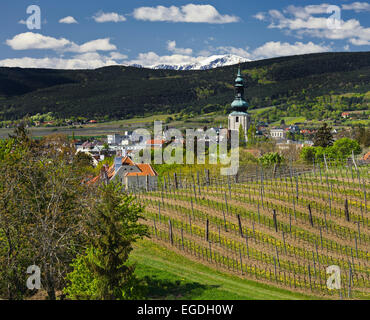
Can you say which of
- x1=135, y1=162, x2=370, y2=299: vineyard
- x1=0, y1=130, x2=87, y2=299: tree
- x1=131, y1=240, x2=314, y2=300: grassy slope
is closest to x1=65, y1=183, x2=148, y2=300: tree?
x1=0, y1=130, x2=87, y2=299: tree

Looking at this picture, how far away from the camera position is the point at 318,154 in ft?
314

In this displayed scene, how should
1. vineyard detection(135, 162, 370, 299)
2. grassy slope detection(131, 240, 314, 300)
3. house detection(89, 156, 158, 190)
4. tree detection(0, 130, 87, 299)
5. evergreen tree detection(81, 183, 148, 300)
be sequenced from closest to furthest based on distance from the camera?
1. evergreen tree detection(81, 183, 148, 300)
2. tree detection(0, 130, 87, 299)
3. grassy slope detection(131, 240, 314, 300)
4. vineyard detection(135, 162, 370, 299)
5. house detection(89, 156, 158, 190)

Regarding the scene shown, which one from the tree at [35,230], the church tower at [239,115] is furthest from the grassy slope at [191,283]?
the church tower at [239,115]

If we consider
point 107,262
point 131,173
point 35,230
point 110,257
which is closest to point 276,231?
point 110,257

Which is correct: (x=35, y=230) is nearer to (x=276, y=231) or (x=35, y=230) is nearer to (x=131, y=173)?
(x=276, y=231)

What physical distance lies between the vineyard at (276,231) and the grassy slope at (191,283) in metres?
1.04

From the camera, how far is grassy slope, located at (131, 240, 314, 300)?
25.6 metres

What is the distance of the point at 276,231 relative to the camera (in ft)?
125

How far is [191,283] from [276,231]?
12.8m

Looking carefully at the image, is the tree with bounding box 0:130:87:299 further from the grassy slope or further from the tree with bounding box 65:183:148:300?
the grassy slope

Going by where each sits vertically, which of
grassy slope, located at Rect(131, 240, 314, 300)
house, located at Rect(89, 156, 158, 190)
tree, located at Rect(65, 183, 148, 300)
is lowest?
grassy slope, located at Rect(131, 240, 314, 300)

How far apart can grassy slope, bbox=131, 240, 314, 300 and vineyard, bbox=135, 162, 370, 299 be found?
1.04m
